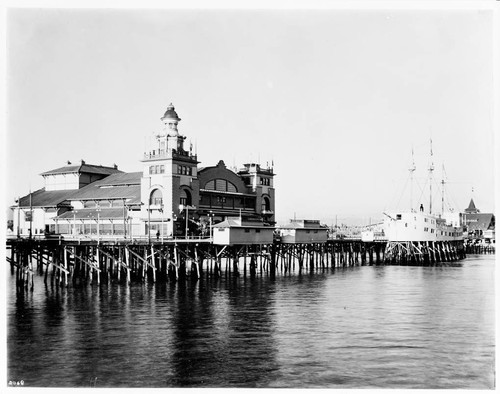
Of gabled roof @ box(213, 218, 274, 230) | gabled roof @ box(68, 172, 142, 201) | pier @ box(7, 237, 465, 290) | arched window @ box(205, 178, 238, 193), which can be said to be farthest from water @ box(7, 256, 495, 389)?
arched window @ box(205, 178, 238, 193)

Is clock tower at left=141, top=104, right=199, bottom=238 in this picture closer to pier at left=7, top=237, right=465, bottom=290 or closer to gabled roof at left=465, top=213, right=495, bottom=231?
pier at left=7, top=237, right=465, bottom=290

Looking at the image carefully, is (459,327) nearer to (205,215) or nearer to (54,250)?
(54,250)

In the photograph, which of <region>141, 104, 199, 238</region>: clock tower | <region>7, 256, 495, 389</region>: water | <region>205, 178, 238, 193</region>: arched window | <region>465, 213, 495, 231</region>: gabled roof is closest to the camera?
<region>7, 256, 495, 389</region>: water

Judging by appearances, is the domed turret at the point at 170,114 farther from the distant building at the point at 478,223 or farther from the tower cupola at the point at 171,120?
the distant building at the point at 478,223

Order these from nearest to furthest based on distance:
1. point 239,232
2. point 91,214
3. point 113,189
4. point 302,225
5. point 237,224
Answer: point 237,224 < point 239,232 < point 91,214 < point 302,225 < point 113,189

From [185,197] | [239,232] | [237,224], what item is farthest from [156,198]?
[239,232]

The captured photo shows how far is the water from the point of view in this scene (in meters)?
25.8

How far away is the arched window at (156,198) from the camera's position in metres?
71.3

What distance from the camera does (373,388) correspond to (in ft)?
80.5

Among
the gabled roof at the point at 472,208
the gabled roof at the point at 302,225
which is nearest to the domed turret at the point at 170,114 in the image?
the gabled roof at the point at 302,225

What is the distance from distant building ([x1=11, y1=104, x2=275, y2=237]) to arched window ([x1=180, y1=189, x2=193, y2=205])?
7 cm

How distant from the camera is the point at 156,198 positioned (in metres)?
71.6

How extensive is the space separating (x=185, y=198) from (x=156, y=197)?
3.24 meters

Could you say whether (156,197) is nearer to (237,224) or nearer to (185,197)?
(185,197)
